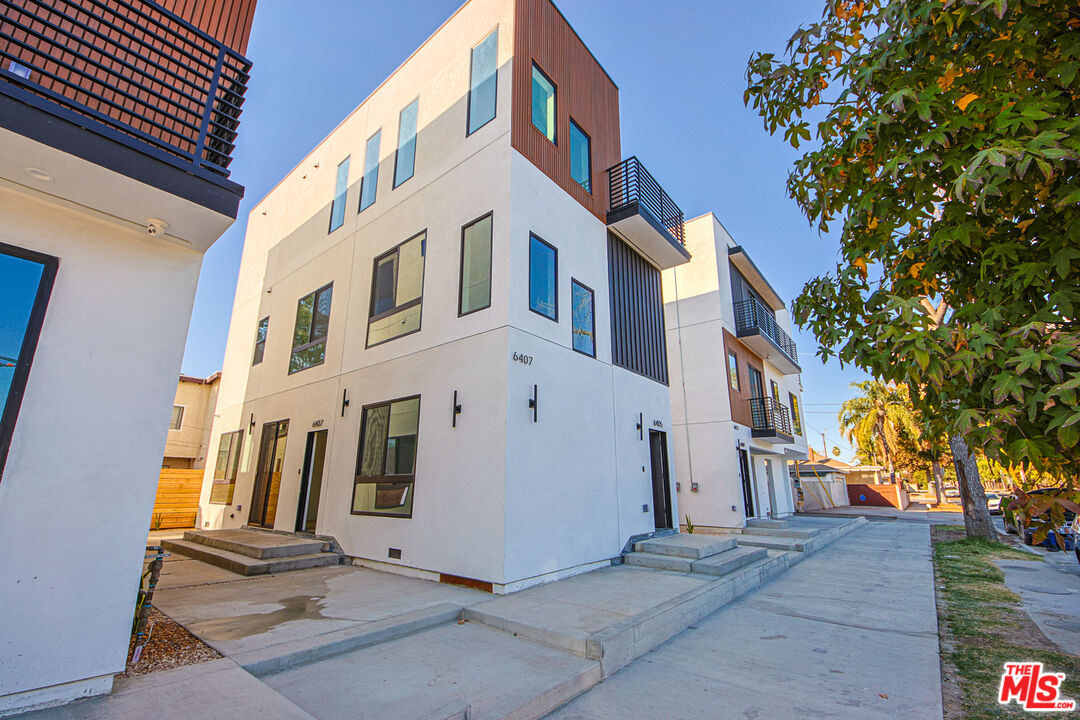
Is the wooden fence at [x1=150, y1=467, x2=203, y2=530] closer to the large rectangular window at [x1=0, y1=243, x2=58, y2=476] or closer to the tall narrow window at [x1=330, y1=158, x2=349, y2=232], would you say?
the tall narrow window at [x1=330, y1=158, x2=349, y2=232]

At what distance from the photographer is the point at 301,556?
7.53 m

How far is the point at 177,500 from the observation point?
12.9 meters

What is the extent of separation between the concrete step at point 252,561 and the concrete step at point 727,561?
587 cm

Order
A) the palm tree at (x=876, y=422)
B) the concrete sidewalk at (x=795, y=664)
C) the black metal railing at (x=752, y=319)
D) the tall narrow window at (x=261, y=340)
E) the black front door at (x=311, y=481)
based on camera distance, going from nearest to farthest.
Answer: the concrete sidewalk at (x=795, y=664)
the black front door at (x=311, y=481)
the tall narrow window at (x=261, y=340)
the black metal railing at (x=752, y=319)
the palm tree at (x=876, y=422)

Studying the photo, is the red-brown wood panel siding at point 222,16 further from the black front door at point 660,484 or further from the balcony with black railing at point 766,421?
the balcony with black railing at point 766,421

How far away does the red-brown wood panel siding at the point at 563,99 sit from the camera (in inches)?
294

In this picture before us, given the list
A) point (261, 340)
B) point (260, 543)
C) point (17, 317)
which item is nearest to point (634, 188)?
point (17, 317)

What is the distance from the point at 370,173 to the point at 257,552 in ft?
25.4

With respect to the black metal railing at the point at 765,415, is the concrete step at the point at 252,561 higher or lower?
lower

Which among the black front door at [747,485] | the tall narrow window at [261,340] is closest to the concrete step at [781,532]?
the black front door at [747,485]

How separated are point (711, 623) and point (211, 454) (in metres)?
13.5

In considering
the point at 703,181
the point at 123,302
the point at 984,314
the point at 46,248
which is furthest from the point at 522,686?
the point at 703,181

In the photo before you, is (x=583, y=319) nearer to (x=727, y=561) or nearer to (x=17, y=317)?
(x=727, y=561)

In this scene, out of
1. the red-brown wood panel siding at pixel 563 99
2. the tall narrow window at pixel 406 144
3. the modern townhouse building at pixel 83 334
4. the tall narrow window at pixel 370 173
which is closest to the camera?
the modern townhouse building at pixel 83 334
